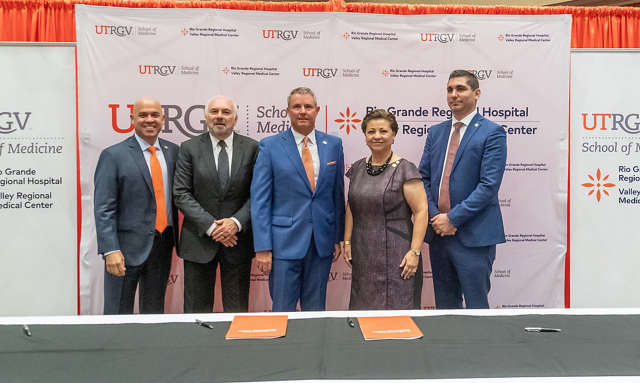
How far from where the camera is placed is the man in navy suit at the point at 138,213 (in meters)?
2.78

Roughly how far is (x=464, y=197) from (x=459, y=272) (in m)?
0.49

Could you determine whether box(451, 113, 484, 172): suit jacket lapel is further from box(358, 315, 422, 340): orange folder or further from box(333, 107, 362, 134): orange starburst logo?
box(358, 315, 422, 340): orange folder

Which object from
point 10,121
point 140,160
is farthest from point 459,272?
point 10,121

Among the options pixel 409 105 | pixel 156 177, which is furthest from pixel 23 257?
pixel 409 105

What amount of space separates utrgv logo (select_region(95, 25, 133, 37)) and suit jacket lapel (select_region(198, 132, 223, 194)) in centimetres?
98

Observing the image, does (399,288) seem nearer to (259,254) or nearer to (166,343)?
(259,254)

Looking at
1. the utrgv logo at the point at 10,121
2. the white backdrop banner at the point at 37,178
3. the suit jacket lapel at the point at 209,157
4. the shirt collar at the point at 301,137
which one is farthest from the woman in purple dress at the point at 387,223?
the utrgv logo at the point at 10,121

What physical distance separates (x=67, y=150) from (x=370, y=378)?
2.92 m

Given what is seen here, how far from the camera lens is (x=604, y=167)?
328 cm

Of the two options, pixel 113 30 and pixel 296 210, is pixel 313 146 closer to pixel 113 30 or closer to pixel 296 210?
pixel 296 210

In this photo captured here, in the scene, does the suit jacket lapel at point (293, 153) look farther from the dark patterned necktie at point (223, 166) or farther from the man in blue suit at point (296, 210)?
the dark patterned necktie at point (223, 166)

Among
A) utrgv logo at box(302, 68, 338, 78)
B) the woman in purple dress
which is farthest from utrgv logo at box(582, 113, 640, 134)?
utrgv logo at box(302, 68, 338, 78)

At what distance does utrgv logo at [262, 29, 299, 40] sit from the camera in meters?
3.13

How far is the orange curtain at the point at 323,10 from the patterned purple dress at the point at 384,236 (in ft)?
4.48
